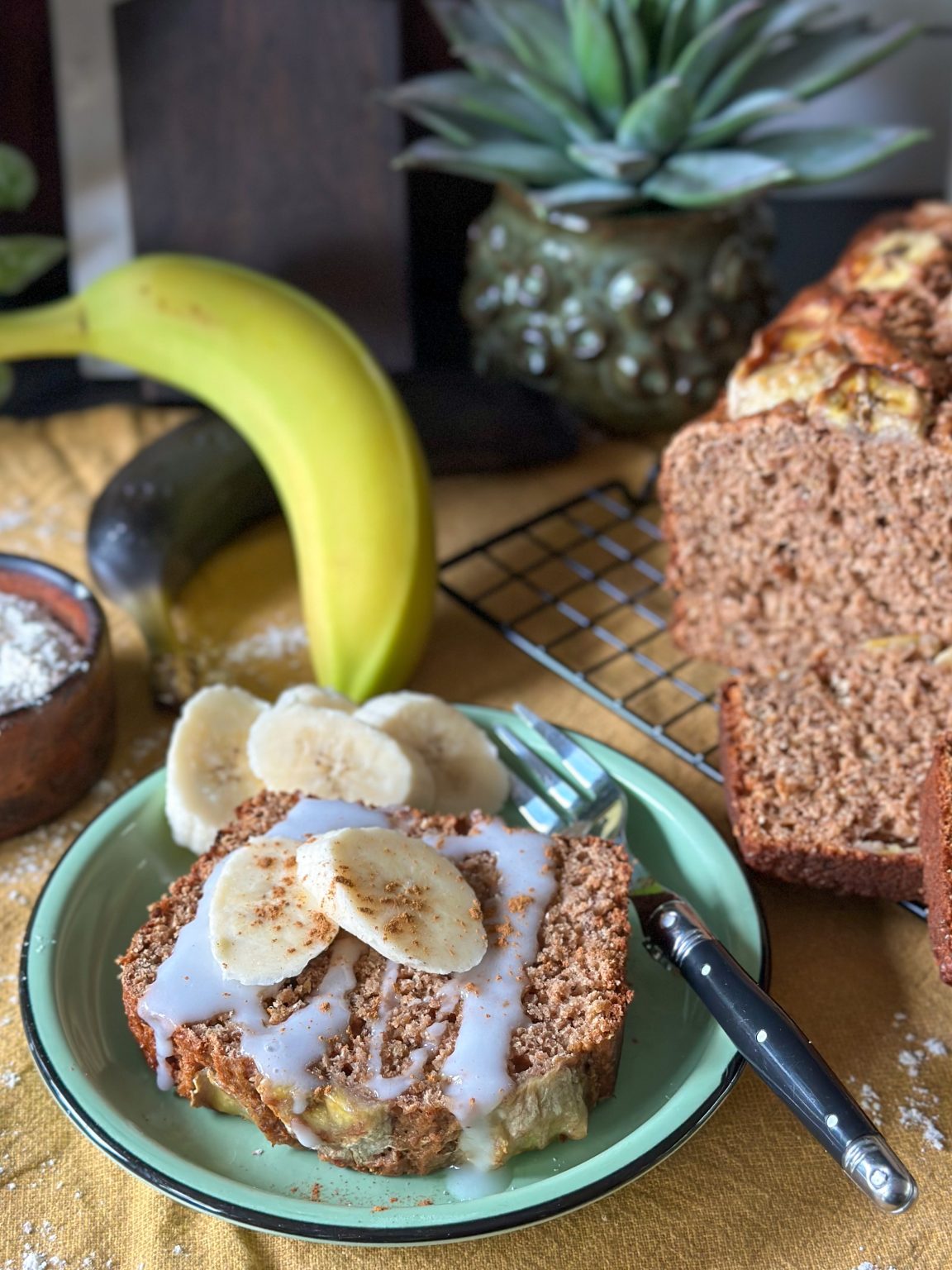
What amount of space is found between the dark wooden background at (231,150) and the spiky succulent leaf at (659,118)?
591 millimetres

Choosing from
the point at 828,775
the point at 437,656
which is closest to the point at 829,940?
the point at 828,775

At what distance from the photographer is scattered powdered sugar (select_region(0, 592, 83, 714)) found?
2.02 m

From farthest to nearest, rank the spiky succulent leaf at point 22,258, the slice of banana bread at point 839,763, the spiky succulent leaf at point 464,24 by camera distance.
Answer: the spiky succulent leaf at point 22,258 → the spiky succulent leaf at point 464,24 → the slice of banana bread at point 839,763

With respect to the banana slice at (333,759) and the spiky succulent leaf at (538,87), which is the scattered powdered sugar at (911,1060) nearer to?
the banana slice at (333,759)

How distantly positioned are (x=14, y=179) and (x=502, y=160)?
41.1 inches

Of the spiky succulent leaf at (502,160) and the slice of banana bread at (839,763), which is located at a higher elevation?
the spiky succulent leaf at (502,160)

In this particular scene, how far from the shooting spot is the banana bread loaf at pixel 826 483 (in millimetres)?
2035

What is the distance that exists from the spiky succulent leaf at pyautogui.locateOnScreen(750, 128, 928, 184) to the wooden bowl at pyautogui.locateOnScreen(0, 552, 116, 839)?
5.13 ft

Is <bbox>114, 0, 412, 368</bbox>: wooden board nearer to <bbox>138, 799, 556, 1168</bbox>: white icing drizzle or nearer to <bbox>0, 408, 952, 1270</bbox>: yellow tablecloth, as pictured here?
<bbox>0, 408, 952, 1270</bbox>: yellow tablecloth

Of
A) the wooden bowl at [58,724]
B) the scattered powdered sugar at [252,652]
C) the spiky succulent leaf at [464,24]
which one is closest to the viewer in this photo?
the wooden bowl at [58,724]

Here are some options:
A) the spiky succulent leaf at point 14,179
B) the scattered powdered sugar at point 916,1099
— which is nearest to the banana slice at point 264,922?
the scattered powdered sugar at point 916,1099

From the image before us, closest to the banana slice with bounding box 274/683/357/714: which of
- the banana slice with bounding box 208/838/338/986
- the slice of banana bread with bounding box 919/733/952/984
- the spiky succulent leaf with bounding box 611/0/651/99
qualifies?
the banana slice with bounding box 208/838/338/986

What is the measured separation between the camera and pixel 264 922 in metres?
1.49

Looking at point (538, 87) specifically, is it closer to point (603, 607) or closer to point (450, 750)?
point (603, 607)
